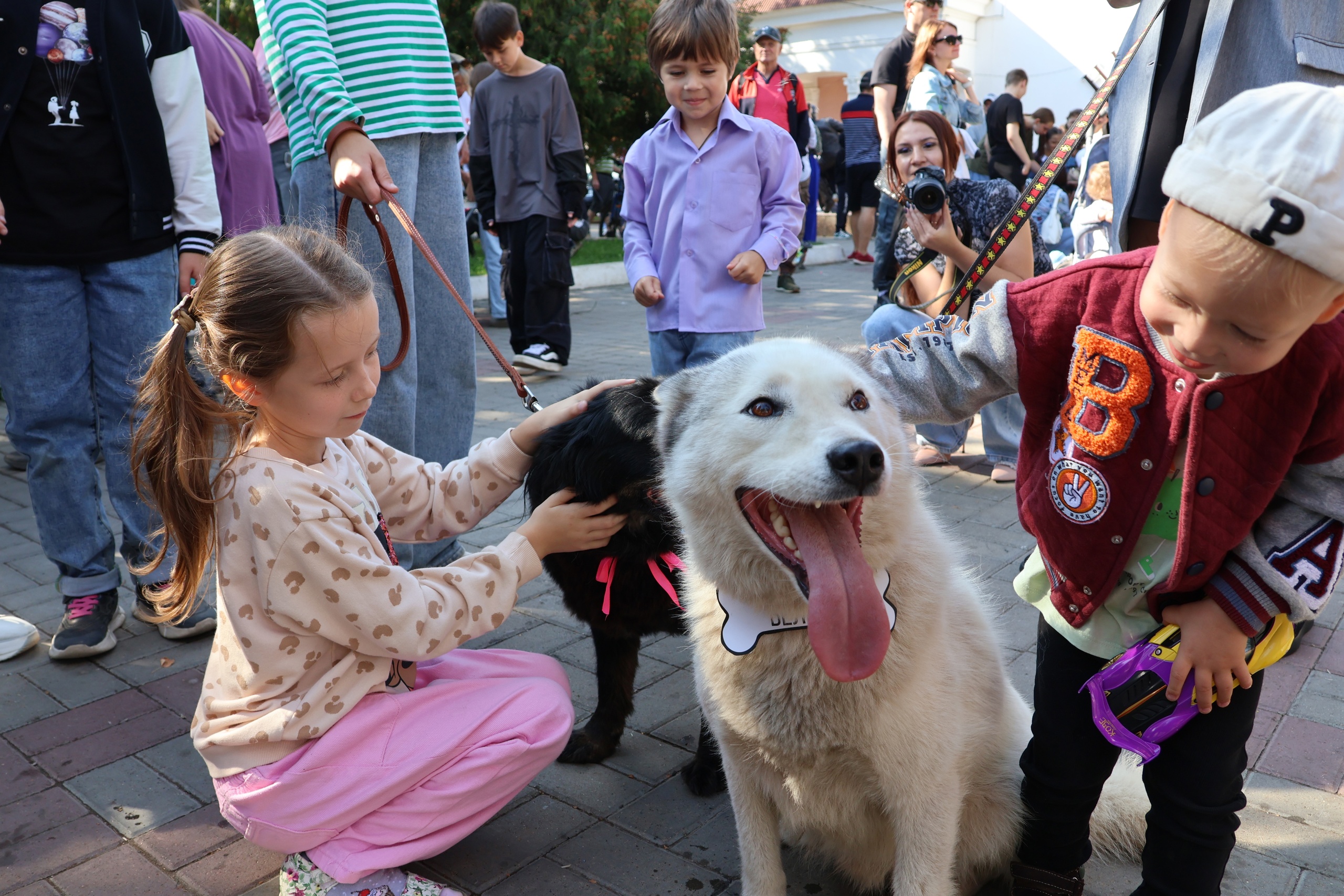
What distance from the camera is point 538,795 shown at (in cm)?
246

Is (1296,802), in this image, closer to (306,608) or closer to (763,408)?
(763,408)

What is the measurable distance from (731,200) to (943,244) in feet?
3.38

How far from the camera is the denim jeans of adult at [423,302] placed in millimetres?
3102

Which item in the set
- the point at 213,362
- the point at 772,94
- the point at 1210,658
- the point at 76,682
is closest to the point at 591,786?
the point at 213,362

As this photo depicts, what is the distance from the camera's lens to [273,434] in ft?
6.68

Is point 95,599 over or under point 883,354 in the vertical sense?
under

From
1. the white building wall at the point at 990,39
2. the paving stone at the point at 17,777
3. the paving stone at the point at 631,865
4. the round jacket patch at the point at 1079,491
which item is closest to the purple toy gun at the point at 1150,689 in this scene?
the round jacket patch at the point at 1079,491

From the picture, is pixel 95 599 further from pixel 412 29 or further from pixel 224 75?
pixel 224 75

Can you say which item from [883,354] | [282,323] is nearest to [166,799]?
[282,323]

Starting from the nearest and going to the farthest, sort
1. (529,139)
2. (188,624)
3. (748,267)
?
(188,624) < (748,267) < (529,139)

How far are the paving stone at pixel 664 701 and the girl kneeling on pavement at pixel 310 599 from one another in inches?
27.7

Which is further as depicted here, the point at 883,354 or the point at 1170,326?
the point at 883,354

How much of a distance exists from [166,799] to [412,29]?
2.60 metres

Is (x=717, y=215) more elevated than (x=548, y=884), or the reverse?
(x=717, y=215)
